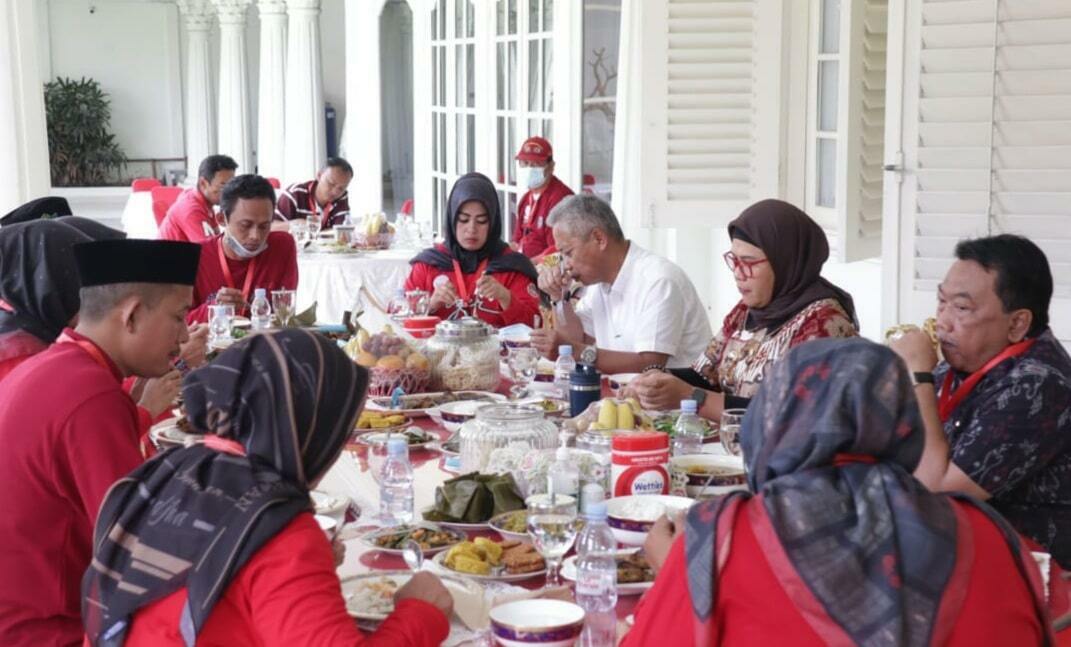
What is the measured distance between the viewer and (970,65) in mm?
4797

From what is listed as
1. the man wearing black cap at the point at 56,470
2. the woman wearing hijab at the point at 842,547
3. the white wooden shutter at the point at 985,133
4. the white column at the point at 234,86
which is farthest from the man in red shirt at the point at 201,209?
the white column at the point at 234,86

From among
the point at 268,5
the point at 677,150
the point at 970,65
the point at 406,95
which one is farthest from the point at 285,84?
the point at 970,65

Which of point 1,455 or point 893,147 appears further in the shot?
point 893,147

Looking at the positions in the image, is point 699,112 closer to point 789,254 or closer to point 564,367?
point 564,367

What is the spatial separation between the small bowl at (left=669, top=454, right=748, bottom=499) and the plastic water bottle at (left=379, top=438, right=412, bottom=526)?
53 cm

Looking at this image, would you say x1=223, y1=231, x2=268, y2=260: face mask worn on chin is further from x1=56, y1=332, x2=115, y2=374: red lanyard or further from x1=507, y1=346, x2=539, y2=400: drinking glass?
x1=56, y1=332, x2=115, y2=374: red lanyard

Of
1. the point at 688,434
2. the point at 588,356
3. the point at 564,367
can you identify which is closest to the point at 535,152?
the point at 588,356

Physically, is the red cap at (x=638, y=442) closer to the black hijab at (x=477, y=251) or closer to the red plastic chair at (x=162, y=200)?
the black hijab at (x=477, y=251)

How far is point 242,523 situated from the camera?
1.81 metres

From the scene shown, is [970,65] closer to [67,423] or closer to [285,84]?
[67,423]

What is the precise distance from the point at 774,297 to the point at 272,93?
426 inches

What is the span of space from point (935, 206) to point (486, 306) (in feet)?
5.56

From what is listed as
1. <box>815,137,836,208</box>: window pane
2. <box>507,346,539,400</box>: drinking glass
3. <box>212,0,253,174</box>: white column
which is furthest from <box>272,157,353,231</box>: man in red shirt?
<box>212,0,253,174</box>: white column

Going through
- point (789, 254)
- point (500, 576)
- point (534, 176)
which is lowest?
point (500, 576)
